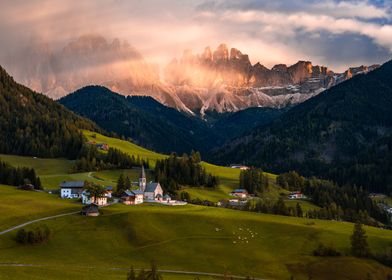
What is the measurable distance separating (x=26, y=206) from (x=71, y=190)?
35.1 m

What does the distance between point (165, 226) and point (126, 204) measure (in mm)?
32482

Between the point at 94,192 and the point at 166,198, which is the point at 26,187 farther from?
the point at 166,198

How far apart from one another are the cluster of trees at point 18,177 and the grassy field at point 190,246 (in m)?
49.6

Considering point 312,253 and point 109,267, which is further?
point 312,253

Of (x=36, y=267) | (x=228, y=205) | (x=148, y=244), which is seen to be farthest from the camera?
(x=228, y=205)

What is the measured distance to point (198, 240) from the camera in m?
127

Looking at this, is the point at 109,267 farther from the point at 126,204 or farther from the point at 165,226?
the point at 126,204

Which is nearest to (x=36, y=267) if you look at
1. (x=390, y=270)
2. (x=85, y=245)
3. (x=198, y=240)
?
(x=85, y=245)

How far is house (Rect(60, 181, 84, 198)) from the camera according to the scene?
178375 mm

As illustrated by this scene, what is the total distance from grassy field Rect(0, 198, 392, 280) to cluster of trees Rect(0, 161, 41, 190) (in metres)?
49.6

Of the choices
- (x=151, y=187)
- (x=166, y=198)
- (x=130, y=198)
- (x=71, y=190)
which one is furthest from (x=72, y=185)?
(x=166, y=198)

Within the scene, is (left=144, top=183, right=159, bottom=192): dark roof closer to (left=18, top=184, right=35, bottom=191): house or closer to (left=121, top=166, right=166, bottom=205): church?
(left=121, top=166, right=166, bottom=205): church

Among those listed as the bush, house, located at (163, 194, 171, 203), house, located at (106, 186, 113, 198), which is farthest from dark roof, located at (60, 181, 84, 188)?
the bush

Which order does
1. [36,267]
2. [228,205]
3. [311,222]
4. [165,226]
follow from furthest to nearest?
[228,205]
[311,222]
[165,226]
[36,267]
